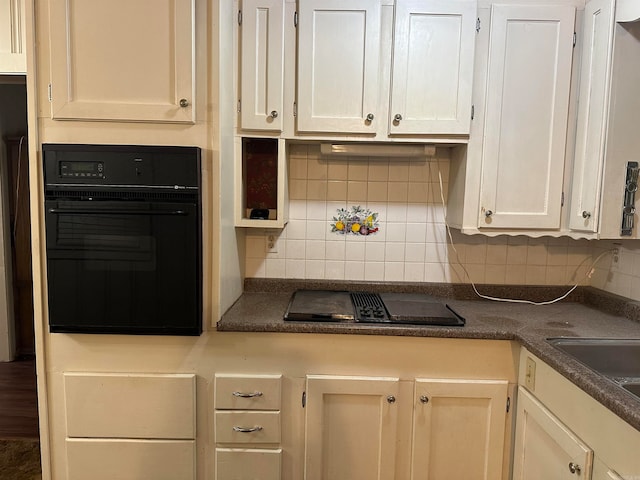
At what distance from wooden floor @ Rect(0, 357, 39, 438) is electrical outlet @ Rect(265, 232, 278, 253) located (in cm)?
171

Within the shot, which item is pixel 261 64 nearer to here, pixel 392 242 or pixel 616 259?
pixel 392 242

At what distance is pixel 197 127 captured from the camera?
151cm

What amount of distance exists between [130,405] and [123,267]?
21.6 inches

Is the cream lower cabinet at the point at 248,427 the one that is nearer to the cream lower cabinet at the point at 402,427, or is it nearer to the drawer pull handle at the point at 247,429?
the drawer pull handle at the point at 247,429

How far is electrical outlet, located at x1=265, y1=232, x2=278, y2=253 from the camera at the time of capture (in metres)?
2.10

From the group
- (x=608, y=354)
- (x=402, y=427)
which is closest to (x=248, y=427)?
(x=402, y=427)

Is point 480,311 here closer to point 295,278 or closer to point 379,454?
point 379,454

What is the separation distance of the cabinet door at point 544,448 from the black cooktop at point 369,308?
1.24 ft

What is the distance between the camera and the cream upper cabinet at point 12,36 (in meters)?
1.62

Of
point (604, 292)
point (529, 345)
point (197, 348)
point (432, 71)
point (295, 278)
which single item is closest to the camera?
point (529, 345)

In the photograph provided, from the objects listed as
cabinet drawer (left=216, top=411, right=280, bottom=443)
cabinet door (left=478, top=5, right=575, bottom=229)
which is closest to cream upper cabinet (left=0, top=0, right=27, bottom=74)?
cabinet drawer (left=216, top=411, right=280, bottom=443)

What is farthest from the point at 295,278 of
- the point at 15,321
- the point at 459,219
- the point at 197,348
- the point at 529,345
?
the point at 15,321

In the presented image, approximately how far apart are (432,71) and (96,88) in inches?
51.5

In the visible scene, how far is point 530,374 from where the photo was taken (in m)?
1.47
